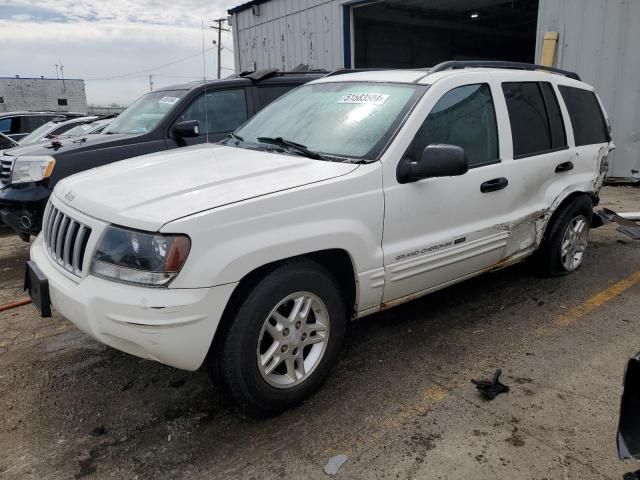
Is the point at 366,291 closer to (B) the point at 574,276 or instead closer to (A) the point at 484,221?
(A) the point at 484,221

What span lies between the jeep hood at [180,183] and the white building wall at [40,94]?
4302 centimetres

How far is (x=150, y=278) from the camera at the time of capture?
236 cm

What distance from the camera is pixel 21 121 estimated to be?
12.0 metres

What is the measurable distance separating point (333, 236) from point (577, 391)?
1.65m

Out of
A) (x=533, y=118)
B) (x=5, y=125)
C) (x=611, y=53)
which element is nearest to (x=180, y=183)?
(x=533, y=118)

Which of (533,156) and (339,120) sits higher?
(339,120)

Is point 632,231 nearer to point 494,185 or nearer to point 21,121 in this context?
point 494,185

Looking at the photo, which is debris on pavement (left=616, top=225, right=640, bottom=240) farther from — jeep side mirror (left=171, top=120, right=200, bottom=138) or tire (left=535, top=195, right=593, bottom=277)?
jeep side mirror (left=171, top=120, right=200, bottom=138)

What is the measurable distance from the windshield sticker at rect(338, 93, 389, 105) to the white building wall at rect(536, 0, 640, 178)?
23.4ft

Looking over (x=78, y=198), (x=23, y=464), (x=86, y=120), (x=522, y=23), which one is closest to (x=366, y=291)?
(x=78, y=198)

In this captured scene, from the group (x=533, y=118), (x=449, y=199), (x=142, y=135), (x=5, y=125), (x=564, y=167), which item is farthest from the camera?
(x=5, y=125)

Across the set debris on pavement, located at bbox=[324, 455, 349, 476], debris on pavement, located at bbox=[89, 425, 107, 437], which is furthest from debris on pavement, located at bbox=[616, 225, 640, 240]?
debris on pavement, located at bbox=[89, 425, 107, 437]

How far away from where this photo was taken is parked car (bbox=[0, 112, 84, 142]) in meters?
11.8

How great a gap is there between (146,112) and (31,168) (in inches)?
57.6
